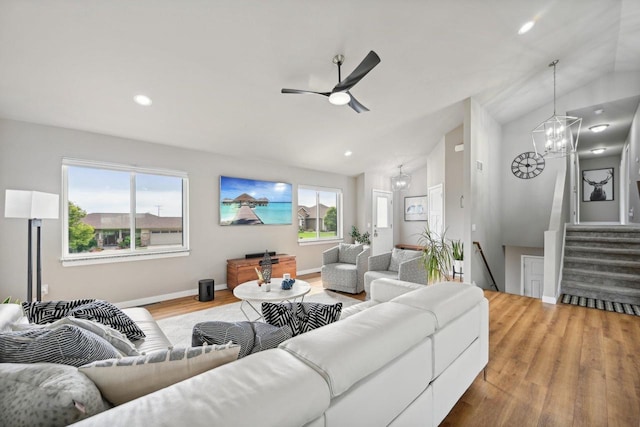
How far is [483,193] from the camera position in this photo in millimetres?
4816

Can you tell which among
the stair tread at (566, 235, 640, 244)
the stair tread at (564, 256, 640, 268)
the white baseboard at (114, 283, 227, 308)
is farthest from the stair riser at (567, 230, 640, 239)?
the white baseboard at (114, 283, 227, 308)

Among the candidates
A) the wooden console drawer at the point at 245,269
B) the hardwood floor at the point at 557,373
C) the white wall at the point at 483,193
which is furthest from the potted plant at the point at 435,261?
the wooden console drawer at the point at 245,269

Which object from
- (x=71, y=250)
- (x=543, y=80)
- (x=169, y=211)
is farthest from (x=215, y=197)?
(x=543, y=80)

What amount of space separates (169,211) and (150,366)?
3993 mm

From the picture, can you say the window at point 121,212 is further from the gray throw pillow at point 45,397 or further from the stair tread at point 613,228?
the stair tread at point 613,228

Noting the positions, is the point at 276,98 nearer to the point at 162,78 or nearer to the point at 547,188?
the point at 162,78

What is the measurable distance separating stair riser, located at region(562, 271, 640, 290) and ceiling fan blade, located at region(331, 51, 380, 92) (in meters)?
4.43

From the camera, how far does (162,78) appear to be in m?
2.78

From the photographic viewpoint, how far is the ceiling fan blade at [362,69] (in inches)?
82.4

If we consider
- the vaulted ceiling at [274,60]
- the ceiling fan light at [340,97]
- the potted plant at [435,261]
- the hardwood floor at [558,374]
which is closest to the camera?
the hardwood floor at [558,374]

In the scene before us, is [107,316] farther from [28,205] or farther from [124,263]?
[124,263]

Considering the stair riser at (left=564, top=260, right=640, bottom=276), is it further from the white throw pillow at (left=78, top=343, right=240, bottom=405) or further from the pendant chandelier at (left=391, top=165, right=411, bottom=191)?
the white throw pillow at (left=78, top=343, right=240, bottom=405)

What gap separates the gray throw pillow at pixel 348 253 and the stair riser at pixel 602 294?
10.2 ft

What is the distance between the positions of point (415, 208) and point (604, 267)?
417 cm
